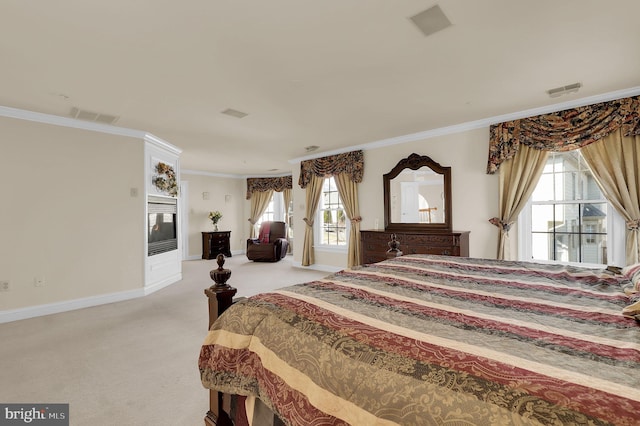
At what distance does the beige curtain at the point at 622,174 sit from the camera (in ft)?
10.2

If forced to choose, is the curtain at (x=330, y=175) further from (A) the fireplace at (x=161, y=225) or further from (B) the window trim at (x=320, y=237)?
(A) the fireplace at (x=161, y=225)

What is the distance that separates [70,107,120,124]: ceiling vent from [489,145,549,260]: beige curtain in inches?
210

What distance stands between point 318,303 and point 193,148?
5.15 meters

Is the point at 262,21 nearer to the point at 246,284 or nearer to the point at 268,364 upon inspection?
the point at 268,364

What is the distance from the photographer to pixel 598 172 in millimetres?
3338

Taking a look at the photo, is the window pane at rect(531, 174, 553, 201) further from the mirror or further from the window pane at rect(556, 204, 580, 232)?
the mirror

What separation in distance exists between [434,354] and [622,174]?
389cm

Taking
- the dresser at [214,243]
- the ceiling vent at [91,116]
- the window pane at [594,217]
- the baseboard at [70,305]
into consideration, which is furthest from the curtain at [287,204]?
the window pane at [594,217]

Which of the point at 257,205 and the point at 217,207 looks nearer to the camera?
the point at 217,207

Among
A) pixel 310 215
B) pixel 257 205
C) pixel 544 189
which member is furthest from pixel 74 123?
pixel 544 189

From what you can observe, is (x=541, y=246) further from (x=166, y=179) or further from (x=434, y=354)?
(x=166, y=179)

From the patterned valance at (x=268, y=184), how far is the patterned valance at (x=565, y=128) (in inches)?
226

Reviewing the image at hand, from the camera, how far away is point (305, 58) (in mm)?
2430

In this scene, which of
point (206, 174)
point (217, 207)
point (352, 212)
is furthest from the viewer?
point (217, 207)
